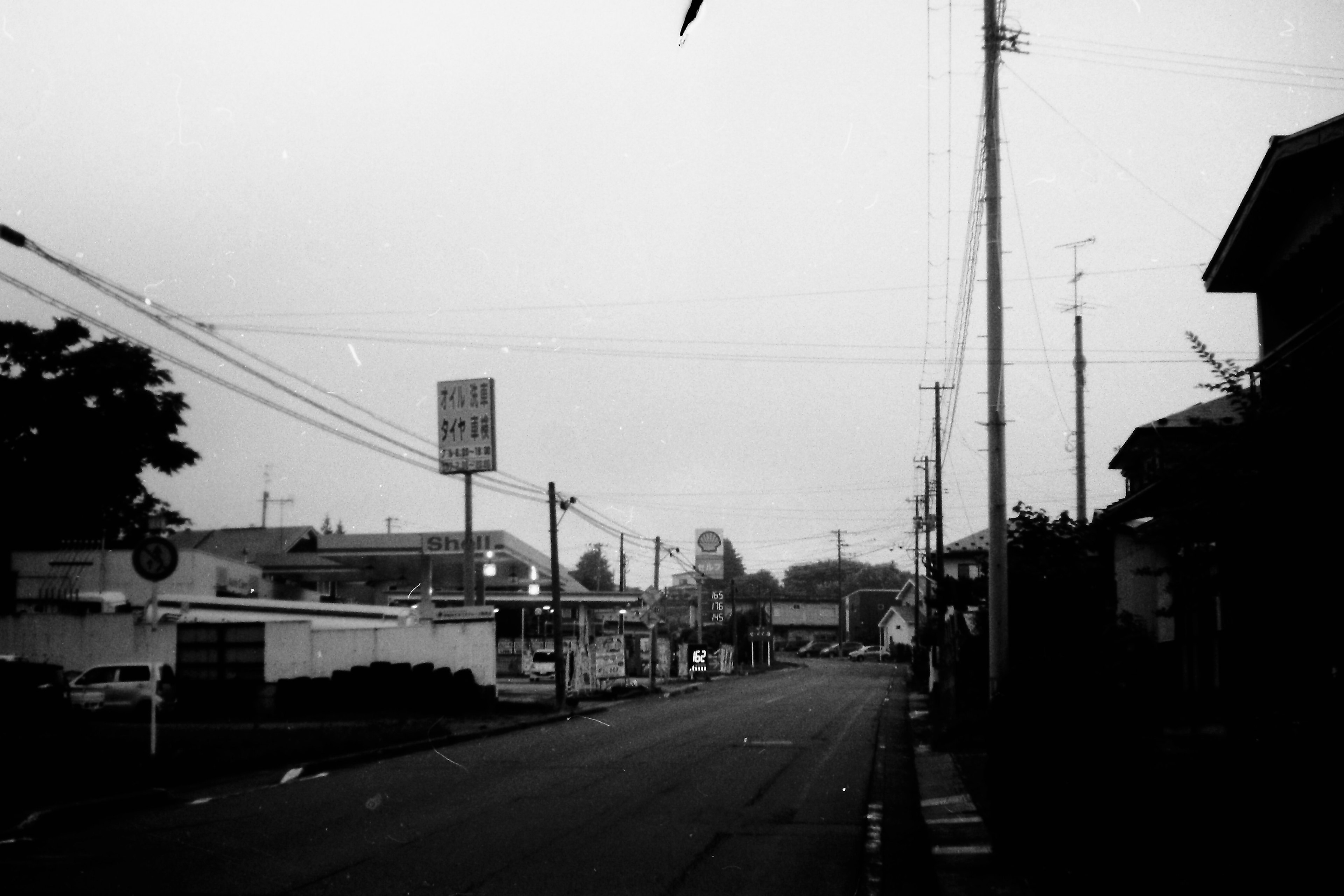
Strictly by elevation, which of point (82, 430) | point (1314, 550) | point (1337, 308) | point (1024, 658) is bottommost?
point (1024, 658)

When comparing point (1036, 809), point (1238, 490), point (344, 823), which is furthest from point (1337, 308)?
point (344, 823)

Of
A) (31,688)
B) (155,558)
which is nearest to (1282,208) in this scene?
(155,558)

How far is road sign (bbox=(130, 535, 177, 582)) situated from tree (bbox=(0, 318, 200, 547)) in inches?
1161

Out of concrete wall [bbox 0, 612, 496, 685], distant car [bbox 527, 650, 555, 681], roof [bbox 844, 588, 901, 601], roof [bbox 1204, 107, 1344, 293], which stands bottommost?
distant car [bbox 527, 650, 555, 681]

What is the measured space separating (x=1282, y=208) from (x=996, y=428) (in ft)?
15.9

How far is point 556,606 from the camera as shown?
3566cm

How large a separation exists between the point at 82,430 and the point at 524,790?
112ft

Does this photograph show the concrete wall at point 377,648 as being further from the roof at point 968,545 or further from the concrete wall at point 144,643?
the roof at point 968,545

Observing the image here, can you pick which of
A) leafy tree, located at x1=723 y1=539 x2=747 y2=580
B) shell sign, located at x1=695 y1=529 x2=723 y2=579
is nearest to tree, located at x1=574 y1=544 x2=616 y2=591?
leafy tree, located at x1=723 y1=539 x2=747 y2=580

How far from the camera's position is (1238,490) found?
7.33 meters

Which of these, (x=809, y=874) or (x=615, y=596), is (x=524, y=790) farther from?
(x=615, y=596)

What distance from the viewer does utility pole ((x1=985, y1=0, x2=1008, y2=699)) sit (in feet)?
57.6

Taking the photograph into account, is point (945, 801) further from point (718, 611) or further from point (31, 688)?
point (718, 611)

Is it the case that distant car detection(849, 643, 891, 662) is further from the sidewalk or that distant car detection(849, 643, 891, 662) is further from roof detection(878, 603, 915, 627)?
the sidewalk
